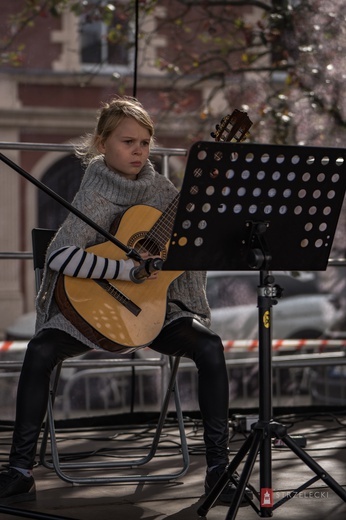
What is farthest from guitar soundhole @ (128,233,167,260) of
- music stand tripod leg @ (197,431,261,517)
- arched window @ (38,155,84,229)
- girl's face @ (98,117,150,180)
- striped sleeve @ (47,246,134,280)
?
arched window @ (38,155,84,229)

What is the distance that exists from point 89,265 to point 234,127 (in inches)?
26.6

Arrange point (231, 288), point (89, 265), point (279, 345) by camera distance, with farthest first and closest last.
→ point (231, 288), point (279, 345), point (89, 265)

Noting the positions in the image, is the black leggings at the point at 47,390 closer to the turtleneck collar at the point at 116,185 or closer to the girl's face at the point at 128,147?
the turtleneck collar at the point at 116,185

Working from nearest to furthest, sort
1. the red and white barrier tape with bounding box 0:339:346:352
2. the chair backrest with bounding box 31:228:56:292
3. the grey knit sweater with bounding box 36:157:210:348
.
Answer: the grey knit sweater with bounding box 36:157:210:348, the chair backrest with bounding box 31:228:56:292, the red and white barrier tape with bounding box 0:339:346:352

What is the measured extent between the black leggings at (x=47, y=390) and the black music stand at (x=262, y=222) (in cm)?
42

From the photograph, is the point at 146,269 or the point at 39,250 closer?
the point at 146,269

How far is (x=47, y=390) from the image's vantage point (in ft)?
12.9

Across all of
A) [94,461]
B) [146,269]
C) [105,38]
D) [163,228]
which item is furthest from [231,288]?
[146,269]

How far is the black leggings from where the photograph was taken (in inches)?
154

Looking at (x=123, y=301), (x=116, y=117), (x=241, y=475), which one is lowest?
(x=241, y=475)

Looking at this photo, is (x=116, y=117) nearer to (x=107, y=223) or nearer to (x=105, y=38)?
(x=107, y=223)

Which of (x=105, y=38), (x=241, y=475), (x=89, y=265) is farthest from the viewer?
(x=105, y=38)

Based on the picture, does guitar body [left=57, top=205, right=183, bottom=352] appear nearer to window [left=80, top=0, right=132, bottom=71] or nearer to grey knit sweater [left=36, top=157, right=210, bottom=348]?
grey knit sweater [left=36, top=157, right=210, bottom=348]

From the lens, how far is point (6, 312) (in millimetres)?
12219
